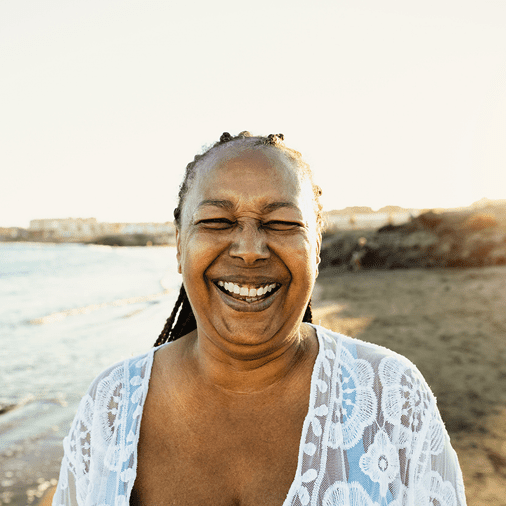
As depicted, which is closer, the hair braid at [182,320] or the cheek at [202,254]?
the cheek at [202,254]

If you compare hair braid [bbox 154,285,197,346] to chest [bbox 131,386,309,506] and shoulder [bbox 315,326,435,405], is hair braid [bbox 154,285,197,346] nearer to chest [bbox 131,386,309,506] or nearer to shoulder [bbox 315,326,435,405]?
chest [bbox 131,386,309,506]

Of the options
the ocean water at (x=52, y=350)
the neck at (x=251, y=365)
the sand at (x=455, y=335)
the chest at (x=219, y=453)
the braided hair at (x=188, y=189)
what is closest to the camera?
the chest at (x=219, y=453)

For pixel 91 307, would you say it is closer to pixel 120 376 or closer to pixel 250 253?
pixel 120 376

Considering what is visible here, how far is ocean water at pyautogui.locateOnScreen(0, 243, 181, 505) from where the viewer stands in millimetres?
4379

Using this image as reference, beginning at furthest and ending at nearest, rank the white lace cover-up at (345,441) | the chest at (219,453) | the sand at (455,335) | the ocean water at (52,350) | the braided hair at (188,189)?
the ocean water at (52,350) → the sand at (455,335) → the braided hair at (188,189) → the chest at (219,453) → the white lace cover-up at (345,441)

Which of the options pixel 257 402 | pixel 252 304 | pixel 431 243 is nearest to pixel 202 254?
pixel 252 304

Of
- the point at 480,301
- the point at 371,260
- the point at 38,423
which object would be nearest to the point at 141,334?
the point at 38,423

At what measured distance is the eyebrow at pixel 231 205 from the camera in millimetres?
1583

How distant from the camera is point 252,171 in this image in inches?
63.6

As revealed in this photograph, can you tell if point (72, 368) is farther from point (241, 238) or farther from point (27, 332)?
point (241, 238)

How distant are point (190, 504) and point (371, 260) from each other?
62.9 ft

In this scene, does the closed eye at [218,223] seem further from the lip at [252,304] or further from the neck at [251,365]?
the neck at [251,365]

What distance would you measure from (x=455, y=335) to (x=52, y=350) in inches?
317

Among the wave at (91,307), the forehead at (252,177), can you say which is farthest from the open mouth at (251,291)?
the wave at (91,307)
